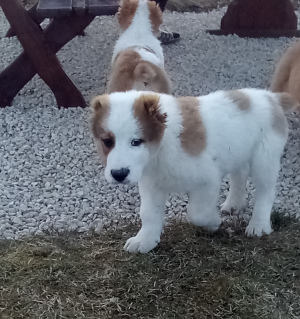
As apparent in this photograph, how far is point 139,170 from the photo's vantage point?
267cm

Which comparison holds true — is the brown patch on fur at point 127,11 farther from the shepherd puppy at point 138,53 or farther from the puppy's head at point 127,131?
the puppy's head at point 127,131

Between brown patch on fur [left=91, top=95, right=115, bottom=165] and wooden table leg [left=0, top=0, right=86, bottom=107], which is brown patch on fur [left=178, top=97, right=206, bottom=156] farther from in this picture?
wooden table leg [left=0, top=0, right=86, bottom=107]

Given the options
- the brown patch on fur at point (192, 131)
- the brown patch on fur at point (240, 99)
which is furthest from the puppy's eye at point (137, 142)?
the brown patch on fur at point (240, 99)

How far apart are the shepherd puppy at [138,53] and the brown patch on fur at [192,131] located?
1.37 m

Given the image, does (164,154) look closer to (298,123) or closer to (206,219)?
(206,219)

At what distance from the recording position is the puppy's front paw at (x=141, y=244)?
125 inches

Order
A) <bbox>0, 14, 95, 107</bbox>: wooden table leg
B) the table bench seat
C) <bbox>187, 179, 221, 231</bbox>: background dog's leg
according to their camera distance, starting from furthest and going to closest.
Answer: <bbox>0, 14, 95, 107</bbox>: wooden table leg → the table bench seat → <bbox>187, 179, 221, 231</bbox>: background dog's leg

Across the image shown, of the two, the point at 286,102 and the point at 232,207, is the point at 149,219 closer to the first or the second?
the point at 232,207

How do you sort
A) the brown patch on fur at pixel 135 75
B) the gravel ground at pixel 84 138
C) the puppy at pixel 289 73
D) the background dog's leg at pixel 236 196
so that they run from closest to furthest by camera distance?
1. the background dog's leg at pixel 236 196
2. the gravel ground at pixel 84 138
3. the brown patch on fur at pixel 135 75
4. the puppy at pixel 289 73

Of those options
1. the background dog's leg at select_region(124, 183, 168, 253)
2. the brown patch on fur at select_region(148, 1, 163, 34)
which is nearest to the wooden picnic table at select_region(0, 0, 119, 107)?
the brown patch on fur at select_region(148, 1, 163, 34)

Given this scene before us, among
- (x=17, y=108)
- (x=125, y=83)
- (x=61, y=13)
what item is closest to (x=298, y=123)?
(x=125, y=83)

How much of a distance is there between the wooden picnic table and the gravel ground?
0.17m

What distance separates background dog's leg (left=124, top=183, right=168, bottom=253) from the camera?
3.04 meters

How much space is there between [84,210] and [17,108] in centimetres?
190
